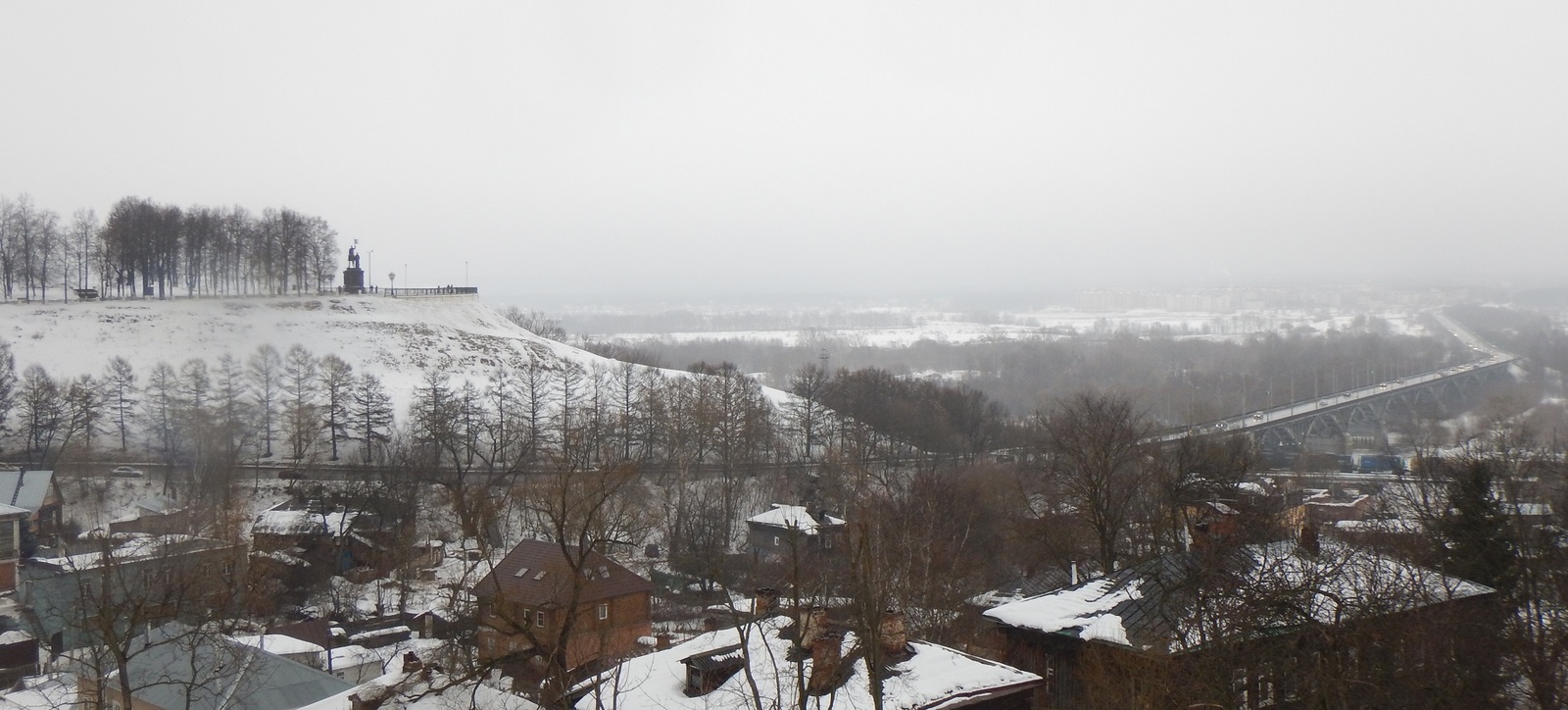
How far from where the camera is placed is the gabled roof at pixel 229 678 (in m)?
16.5

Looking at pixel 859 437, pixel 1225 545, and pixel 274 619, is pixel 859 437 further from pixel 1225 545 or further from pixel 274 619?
pixel 1225 545

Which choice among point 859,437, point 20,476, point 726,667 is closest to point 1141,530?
point 726,667

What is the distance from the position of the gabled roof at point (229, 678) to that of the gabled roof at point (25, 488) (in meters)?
16.4

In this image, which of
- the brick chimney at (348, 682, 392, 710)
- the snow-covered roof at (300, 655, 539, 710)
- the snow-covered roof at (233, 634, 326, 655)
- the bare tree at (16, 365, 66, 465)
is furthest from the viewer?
the bare tree at (16, 365, 66, 465)

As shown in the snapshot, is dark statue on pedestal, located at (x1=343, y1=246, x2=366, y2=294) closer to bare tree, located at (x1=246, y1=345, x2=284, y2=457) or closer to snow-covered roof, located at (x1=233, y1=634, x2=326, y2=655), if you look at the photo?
bare tree, located at (x1=246, y1=345, x2=284, y2=457)

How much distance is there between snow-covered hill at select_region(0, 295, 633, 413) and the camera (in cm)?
4900

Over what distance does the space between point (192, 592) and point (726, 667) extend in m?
14.1

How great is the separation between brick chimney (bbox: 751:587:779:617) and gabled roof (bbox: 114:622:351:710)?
8.24 metres

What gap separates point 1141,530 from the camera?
929 inches

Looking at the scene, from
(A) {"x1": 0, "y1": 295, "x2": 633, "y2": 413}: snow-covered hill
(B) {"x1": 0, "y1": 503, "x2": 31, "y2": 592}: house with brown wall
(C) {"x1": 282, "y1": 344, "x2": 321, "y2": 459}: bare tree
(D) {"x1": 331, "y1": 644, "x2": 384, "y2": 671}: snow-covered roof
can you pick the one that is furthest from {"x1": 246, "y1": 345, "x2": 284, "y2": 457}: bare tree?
(D) {"x1": 331, "y1": 644, "x2": 384, "y2": 671}: snow-covered roof

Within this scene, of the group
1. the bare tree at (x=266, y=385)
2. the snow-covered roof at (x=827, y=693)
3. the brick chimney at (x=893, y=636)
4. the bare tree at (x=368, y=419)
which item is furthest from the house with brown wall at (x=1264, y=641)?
the bare tree at (x=266, y=385)

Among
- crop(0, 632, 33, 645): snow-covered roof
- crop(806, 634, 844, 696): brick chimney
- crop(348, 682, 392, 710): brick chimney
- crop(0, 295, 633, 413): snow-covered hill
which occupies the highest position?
crop(0, 295, 633, 413): snow-covered hill

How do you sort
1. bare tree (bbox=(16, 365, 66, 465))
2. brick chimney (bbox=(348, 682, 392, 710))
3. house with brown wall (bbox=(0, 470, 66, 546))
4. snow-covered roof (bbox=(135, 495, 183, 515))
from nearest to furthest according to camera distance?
brick chimney (bbox=(348, 682, 392, 710)) < house with brown wall (bbox=(0, 470, 66, 546)) < snow-covered roof (bbox=(135, 495, 183, 515)) < bare tree (bbox=(16, 365, 66, 465))

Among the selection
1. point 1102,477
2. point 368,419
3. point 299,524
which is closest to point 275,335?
point 368,419
